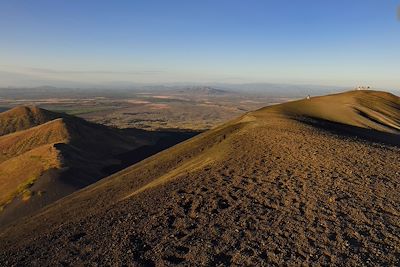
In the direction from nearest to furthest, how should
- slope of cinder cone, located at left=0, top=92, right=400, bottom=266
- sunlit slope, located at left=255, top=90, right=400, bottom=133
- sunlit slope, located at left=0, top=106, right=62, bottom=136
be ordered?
1. slope of cinder cone, located at left=0, top=92, right=400, bottom=266
2. sunlit slope, located at left=255, top=90, right=400, bottom=133
3. sunlit slope, located at left=0, top=106, right=62, bottom=136

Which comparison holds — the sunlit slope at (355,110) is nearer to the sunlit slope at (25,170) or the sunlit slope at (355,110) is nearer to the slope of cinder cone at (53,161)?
the slope of cinder cone at (53,161)

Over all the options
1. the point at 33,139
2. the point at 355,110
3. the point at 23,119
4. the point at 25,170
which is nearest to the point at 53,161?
the point at 25,170

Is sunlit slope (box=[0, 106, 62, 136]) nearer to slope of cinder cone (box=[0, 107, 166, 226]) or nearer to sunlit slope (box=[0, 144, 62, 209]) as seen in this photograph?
slope of cinder cone (box=[0, 107, 166, 226])

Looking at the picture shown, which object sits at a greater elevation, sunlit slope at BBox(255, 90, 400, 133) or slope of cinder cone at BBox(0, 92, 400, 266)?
sunlit slope at BBox(255, 90, 400, 133)

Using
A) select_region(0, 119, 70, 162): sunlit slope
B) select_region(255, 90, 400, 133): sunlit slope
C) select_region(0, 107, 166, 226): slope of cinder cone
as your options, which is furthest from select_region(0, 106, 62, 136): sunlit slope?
select_region(255, 90, 400, 133): sunlit slope

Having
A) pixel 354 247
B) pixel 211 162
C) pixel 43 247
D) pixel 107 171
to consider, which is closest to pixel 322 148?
pixel 211 162

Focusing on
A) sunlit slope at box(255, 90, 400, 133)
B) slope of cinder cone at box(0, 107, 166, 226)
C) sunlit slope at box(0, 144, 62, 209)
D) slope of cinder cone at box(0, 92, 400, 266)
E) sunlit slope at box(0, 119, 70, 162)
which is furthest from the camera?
sunlit slope at box(0, 119, 70, 162)

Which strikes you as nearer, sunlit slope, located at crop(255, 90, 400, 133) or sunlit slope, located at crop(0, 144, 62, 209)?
sunlit slope, located at crop(255, 90, 400, 133)

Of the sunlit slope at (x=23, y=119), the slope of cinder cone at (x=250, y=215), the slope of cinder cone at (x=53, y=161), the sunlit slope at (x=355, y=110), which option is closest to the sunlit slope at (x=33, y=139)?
the slope of cinder cone at (x=53, y=161)
